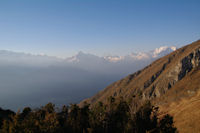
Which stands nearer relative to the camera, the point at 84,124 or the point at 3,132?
the point at 3,132

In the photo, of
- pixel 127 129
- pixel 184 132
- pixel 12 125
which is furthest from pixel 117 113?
pixel 12 125

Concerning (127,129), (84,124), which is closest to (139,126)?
(127,129)

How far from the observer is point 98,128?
5800 cm

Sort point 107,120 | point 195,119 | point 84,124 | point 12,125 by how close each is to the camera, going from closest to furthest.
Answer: point 12,125 < point 195,119 < point 107,120 < point 84,124

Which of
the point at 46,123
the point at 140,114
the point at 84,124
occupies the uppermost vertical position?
the point at 46,123

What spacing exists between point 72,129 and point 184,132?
40.2 metres

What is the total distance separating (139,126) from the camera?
178ft

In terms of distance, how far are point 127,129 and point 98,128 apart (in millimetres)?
13365

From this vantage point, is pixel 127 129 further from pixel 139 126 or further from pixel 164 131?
pixel 164 131

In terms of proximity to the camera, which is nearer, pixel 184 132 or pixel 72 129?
pixel 184 132

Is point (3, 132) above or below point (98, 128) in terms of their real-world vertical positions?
→ above

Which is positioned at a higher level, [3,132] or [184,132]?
[3,132]

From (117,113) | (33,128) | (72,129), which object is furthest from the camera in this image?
(117,113)

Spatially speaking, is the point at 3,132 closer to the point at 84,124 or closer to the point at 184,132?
the point at 84,124
